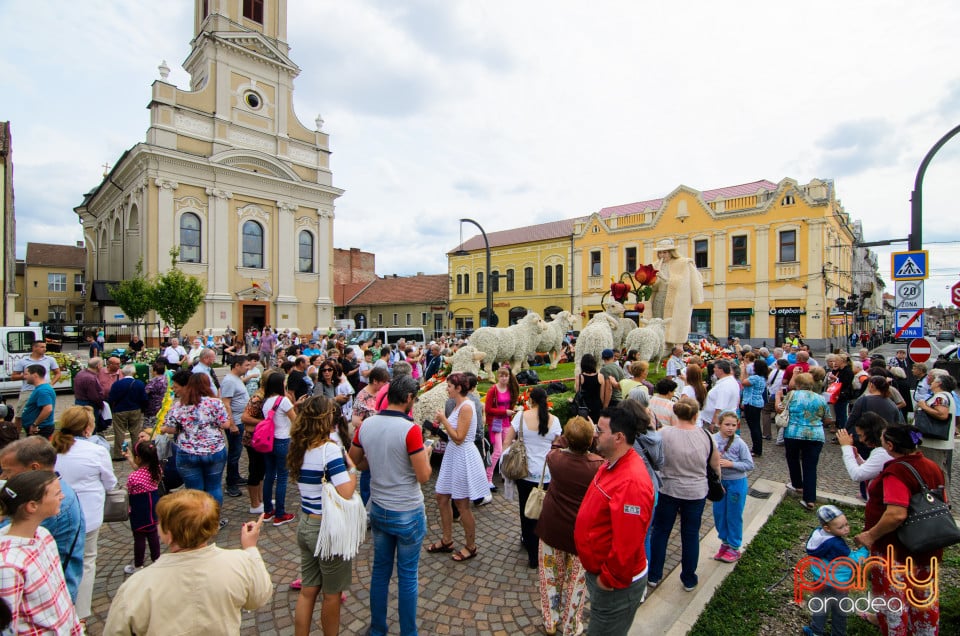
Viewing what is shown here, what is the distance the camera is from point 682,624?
343 cm

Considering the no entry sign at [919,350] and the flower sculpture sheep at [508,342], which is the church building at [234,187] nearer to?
the flower sculpture sheep at [508,342]

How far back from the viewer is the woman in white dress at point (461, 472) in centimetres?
436

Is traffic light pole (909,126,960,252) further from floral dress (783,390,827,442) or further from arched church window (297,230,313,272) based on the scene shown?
arched church window (297,230,313,272)

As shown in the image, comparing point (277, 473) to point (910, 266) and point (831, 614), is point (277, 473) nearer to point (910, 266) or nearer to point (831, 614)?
point (831, 614)

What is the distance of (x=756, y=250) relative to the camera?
92.7 ft

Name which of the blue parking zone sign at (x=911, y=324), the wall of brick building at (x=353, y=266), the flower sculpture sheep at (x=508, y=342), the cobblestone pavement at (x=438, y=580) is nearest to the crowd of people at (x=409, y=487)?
the cobblestone pavement at (x=438, y=580)

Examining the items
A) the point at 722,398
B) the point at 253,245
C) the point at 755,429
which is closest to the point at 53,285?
the point at 253,245

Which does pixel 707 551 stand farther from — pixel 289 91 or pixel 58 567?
pixel 289 91

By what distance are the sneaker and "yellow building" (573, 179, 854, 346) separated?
25.9 m

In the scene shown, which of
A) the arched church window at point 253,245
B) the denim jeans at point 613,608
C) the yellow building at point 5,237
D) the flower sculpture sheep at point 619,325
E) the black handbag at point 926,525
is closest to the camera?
the denim jeans at point 613,608

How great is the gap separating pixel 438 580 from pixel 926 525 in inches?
145

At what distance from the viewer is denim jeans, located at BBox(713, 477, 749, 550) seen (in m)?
4.33

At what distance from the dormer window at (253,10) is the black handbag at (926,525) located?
40552 mm

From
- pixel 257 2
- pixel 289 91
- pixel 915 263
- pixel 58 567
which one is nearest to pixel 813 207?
pixel 915 263
